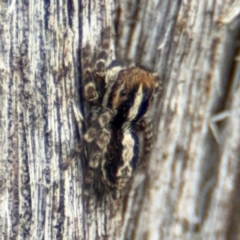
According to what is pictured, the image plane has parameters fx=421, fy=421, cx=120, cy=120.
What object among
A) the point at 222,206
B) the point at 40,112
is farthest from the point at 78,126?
the point at 222,206

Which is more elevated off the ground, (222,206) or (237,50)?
(237,50)

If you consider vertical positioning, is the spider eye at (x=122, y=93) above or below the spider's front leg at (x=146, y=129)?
above

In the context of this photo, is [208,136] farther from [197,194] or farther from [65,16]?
[65,16]

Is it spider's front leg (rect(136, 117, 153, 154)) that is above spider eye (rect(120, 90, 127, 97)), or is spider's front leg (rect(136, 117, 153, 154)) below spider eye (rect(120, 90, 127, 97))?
below

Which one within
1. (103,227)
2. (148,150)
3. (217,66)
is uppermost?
(217,66)
